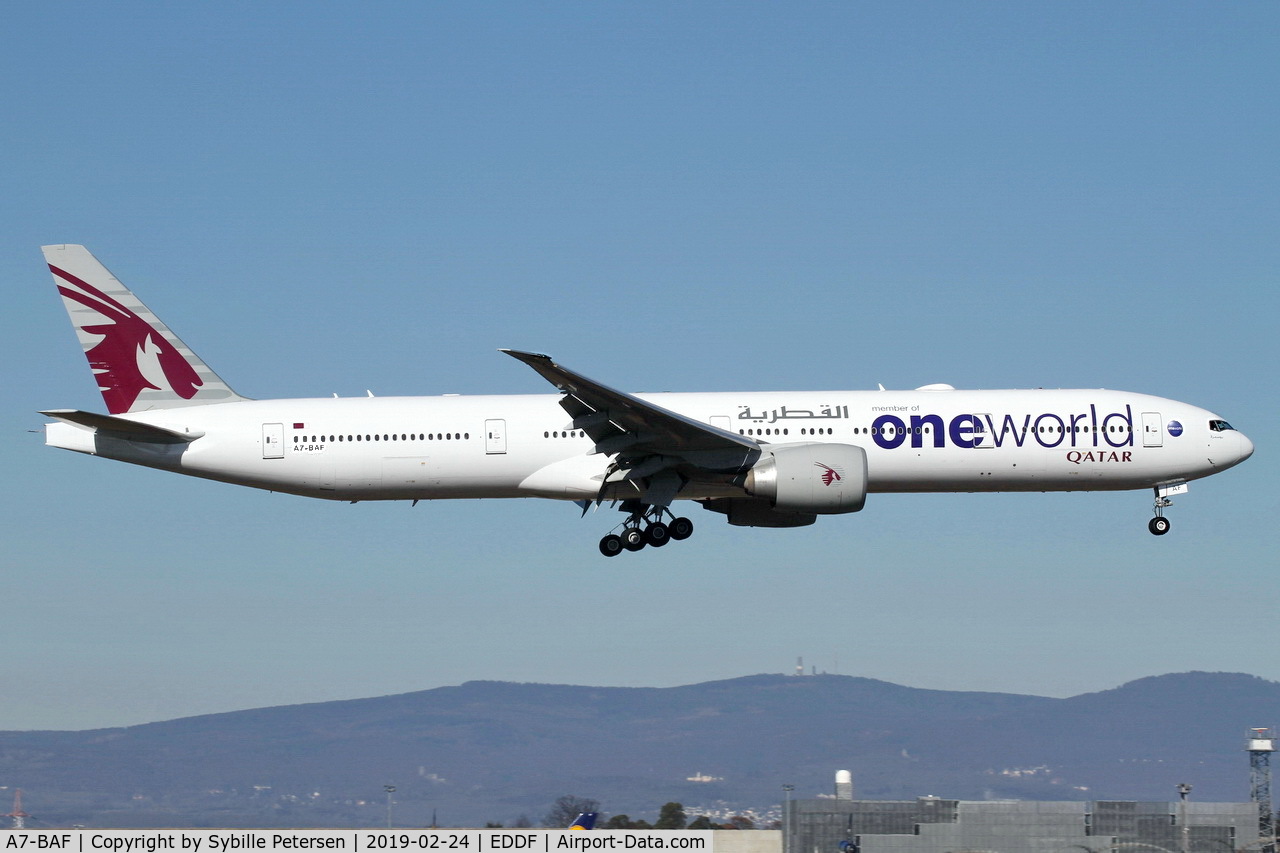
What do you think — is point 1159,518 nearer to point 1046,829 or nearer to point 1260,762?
point 1046,829

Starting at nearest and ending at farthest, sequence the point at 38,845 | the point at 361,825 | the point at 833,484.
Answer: the point at 833,484
the point at 38,845
the point at 361,825

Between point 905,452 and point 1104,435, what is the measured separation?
213 inches

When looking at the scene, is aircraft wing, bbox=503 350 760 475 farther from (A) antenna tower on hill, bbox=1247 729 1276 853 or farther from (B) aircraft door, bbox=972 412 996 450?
(A) antenna tower on hill, bbox=1247 729 1276 853

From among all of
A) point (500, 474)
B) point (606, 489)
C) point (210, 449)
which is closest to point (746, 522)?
point (606, 489)

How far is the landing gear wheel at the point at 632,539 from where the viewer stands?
3875 centimetres

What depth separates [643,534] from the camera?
38.8 m

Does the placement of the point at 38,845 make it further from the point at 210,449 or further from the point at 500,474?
the point at 500,474

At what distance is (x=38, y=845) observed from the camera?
1670 inches

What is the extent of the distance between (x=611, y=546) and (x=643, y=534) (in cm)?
92

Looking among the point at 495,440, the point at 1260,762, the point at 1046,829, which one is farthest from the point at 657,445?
the point at 1260,762

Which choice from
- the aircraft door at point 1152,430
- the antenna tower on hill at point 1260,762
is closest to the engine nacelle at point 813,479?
the aircraft door at point 1152,430

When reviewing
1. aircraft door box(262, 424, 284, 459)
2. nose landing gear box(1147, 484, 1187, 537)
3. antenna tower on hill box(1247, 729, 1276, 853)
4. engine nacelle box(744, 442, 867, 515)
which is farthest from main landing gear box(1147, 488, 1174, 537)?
antenna tower on hill box(1247, 729, 1276, 853)

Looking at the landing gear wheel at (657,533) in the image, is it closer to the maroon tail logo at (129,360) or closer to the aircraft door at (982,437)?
the aircraft door at (982,437)

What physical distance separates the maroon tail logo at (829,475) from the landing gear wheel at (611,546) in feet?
20.4
